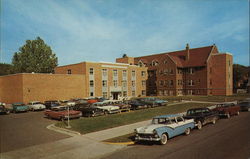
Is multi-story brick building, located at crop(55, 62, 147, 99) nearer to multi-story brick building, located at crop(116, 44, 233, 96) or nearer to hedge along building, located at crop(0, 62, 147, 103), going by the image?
hedge along building, located at crop(0, 62, 147, 103)

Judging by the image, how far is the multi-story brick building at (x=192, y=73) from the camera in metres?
48.0

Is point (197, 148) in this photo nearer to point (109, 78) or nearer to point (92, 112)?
point (92, 112)

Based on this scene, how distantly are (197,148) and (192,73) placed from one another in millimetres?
44707

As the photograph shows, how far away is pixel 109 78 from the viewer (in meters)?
45.1

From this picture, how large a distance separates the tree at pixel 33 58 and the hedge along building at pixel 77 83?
18.8 metres

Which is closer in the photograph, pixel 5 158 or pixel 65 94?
pixel 5 158

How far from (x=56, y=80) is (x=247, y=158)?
116 feet

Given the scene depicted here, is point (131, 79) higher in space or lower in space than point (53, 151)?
higher

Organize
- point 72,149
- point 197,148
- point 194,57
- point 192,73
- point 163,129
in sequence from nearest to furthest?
point 197,148
point 72,149
point 163,129
point 192,73
point 194,57

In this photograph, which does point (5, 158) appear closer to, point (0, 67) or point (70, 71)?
point (70, 71)

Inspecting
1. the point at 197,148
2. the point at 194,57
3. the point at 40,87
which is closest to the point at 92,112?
the point at 197,148

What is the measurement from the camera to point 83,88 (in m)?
41.3

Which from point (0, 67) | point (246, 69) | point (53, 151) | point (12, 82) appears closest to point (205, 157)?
point (53, 151)

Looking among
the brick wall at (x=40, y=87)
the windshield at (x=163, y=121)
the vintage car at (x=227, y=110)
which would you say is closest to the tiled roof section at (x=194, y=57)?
the brick wall at (x=40, y=87)
